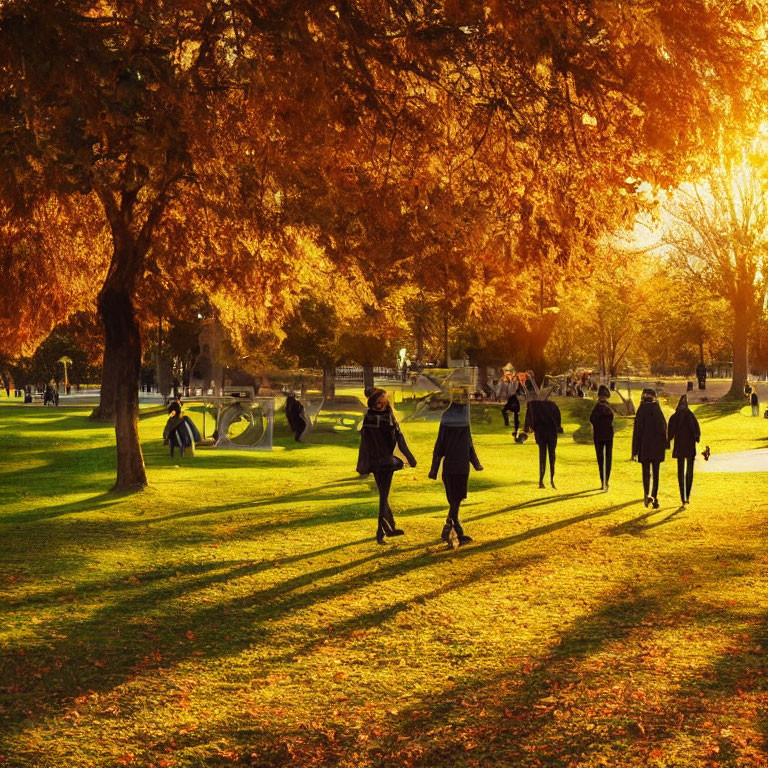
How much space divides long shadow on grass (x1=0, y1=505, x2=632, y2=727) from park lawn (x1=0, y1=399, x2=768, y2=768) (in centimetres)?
3

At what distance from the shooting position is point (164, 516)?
16.2 m

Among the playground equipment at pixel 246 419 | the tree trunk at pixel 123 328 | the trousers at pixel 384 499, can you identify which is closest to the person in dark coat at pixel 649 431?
the trousers at pixel 384 499

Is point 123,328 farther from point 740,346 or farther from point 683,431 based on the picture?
point 740,346

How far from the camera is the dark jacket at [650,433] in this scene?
1597 cm

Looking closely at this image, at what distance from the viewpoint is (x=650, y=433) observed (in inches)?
635

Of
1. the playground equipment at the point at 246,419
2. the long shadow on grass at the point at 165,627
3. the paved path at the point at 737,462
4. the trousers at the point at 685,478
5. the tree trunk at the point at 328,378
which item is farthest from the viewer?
the tree trunk at the point at 328,378

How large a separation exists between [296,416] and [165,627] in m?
25.0

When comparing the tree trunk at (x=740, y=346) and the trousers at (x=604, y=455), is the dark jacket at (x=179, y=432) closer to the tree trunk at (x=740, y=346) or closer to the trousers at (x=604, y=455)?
the trousers at (x=604, y=455)

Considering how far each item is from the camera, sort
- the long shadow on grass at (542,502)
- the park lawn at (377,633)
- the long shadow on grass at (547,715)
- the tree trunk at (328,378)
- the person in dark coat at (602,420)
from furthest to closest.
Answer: the tree trunk at (328,378), the person in dark coat at (602,420), the long shadow on grass at (542,502), the park lawn at (377,633), the long shadow on grass at (547,715)

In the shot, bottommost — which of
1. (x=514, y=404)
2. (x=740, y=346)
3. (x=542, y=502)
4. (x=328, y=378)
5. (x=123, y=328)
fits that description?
(x=542, y=502)

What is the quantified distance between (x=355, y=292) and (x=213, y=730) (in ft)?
63.0

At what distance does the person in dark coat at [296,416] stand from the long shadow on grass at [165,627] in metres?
21.6

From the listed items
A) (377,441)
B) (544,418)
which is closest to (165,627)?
(377,441)

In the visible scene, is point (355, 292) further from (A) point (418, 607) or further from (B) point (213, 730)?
(B) point (213, 730)
